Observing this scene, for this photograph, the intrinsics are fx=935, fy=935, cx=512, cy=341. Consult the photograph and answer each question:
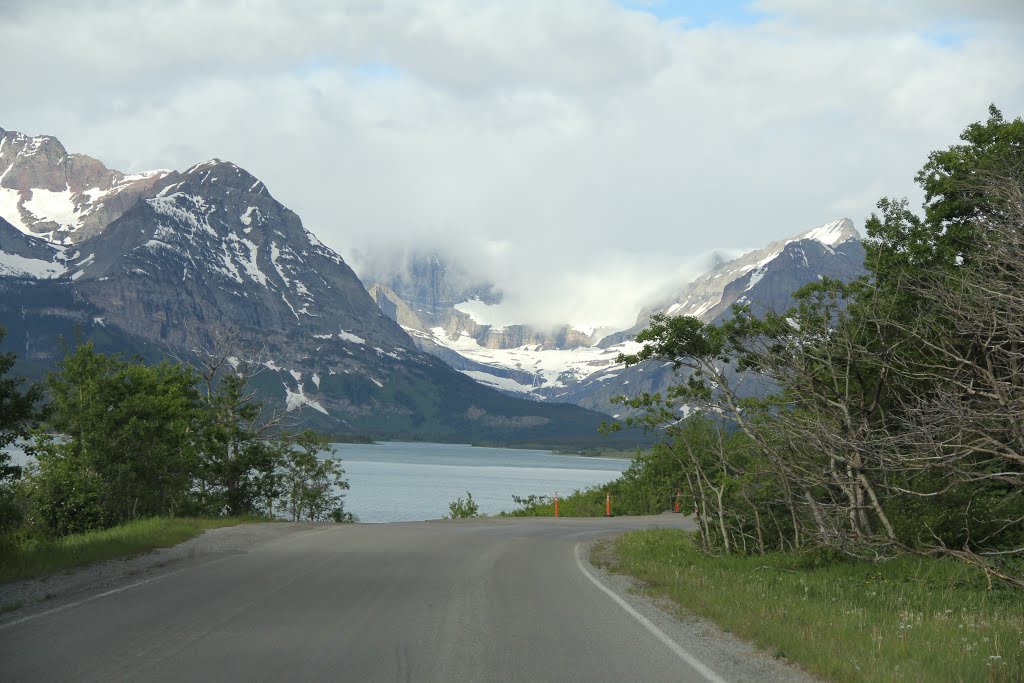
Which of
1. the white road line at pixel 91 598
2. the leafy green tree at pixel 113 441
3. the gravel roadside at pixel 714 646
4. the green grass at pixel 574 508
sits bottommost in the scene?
the green grass at pixel 574 508

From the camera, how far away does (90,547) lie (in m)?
18.6

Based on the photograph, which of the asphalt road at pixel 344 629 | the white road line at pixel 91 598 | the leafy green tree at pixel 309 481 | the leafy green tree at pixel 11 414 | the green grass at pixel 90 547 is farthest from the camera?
the leafy green tree at pixel 309 481

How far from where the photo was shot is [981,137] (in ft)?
77.0

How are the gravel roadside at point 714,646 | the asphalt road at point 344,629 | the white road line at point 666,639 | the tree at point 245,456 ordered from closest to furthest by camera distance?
the asphalt road at point 344,629
the white road line at point 666,639
the gravel roadside at point 714,646
the tree at point 245,456

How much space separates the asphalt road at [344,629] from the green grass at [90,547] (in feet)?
5.61

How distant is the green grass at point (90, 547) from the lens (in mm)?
15859

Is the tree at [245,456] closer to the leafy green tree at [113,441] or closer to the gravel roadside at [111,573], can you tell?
the leafy green tree at [113,441]

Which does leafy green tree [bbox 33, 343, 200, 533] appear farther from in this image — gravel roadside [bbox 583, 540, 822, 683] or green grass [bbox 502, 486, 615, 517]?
green grass [bbox 502, 486, 615, 517]

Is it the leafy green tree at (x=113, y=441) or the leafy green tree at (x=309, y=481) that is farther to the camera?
the leafy green tree at (x=309, y=481)

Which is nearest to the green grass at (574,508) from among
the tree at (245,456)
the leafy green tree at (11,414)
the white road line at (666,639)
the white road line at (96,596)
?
the tree at (245,456)

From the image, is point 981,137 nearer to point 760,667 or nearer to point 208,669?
point 760,667

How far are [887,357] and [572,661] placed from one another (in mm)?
12507

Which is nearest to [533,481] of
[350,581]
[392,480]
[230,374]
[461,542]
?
[392,480]

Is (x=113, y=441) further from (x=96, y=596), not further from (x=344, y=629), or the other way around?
(x=344, y=629)
